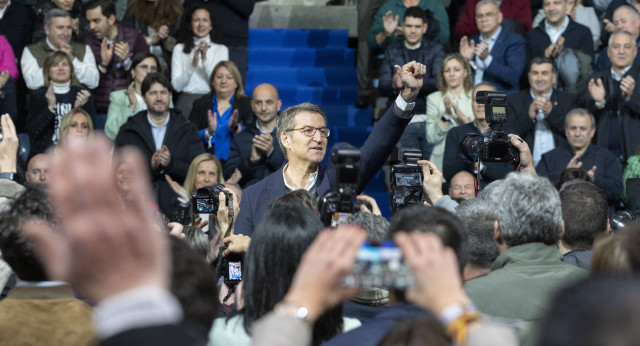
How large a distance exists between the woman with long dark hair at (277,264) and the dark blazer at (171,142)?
559 centimetres

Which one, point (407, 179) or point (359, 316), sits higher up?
point (407, 179)

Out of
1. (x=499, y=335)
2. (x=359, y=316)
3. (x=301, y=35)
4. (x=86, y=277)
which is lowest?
(x=359, y=316)

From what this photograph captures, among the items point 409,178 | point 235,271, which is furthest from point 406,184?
point 235,271

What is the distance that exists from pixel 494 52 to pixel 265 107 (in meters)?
2.38

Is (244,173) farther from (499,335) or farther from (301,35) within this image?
(499,335)

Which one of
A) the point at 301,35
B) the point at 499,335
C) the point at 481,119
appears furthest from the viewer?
the point at 301,35

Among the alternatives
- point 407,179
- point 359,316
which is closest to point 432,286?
point 359,316

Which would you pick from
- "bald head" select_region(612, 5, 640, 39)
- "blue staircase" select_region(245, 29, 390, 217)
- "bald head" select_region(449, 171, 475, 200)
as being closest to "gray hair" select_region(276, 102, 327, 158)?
"bald head" select_region(449, 171, 475, 200)

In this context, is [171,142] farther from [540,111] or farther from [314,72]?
[540,111]

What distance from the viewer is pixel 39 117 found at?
859 centimetres

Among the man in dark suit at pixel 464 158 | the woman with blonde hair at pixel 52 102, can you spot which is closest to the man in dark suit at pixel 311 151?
the man in dark suit at pixel 464 158

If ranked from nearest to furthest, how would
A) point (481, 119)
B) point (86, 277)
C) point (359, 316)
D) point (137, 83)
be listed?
point (86, 277)
point (359, 316)
point (481, 119)
point (137, 83)

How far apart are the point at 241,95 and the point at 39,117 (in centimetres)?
194

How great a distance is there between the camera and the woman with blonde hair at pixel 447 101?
27.3ft
